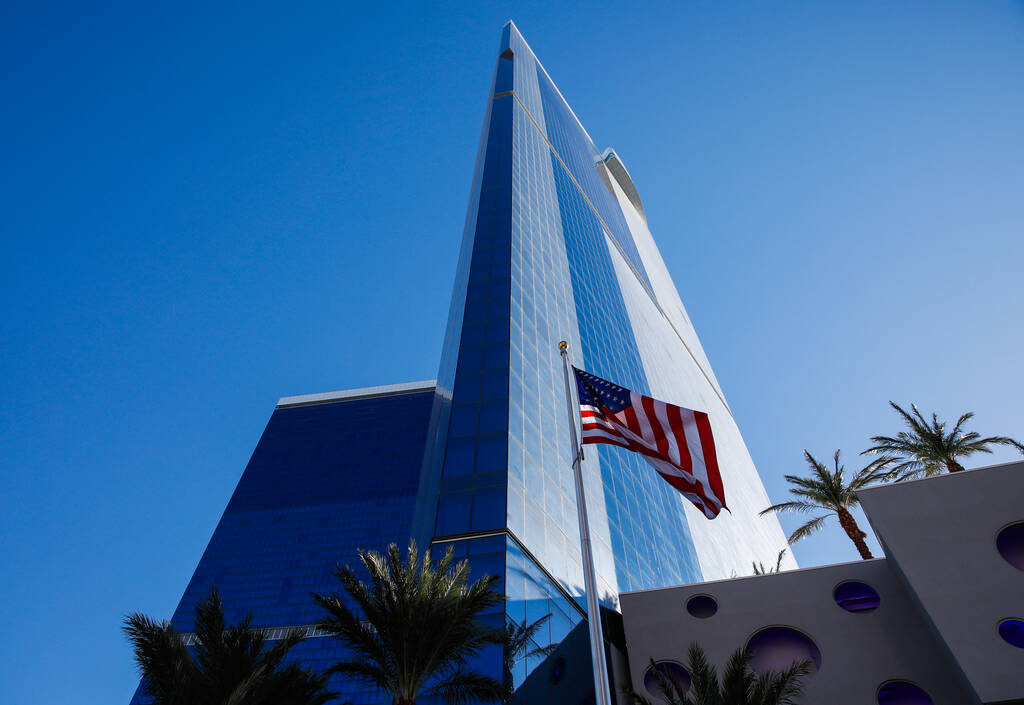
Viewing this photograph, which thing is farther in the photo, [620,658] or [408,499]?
[408,499]

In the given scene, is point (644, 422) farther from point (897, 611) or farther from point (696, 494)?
point (897, 611)

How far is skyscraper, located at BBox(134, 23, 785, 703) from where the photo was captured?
878 inches

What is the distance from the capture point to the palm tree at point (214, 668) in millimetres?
13250

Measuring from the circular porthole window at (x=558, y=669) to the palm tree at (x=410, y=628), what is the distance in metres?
4.69

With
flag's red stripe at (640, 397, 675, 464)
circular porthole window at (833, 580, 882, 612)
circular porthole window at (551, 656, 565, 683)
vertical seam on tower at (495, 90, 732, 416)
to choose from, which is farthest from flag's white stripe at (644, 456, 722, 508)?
vertical seam on tower at (495, 90, 732, 416)

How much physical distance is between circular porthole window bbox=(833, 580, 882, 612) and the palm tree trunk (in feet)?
21.6

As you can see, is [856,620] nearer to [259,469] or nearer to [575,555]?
[575,555]

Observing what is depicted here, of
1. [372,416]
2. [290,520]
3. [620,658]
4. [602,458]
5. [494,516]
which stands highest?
[372,416]

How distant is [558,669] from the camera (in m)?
19.2

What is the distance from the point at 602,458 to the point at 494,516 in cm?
1458

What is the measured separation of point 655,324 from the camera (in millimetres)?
84188

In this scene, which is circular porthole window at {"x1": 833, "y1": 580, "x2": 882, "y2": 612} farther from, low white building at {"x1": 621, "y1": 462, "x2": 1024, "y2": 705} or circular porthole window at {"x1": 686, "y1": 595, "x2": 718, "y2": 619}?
circular porthole window at {"x1": 686, "y1": 595, "x2": 718, "y2": 619}

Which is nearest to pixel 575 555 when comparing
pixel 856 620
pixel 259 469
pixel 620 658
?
pixel 620 658

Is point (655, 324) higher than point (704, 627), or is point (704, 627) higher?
point (655, 324)
